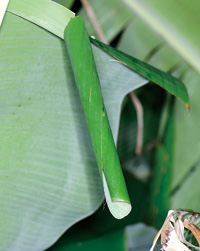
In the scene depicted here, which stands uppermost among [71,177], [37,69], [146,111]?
[37,69]

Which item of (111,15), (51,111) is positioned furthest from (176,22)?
(51,111)

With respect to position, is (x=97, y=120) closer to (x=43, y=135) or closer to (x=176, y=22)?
(x=43, y=135)

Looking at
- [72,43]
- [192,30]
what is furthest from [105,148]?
[192,30]

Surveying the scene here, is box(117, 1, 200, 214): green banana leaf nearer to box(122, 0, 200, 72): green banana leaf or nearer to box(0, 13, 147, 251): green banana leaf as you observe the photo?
box(122, 0, 200, 72): green banana leaf

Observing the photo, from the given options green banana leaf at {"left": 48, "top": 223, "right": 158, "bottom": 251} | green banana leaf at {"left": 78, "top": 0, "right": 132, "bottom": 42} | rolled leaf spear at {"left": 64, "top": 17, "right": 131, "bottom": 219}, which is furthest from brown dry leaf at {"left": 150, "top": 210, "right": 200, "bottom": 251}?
green banana leaf at {"left": 78, "top": 0, "right": 132, "bottom": 42}

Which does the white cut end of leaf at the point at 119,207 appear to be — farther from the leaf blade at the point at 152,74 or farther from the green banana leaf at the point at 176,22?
the green banana leaf at the point at 176,22

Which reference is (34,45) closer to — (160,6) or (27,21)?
(27,21)
